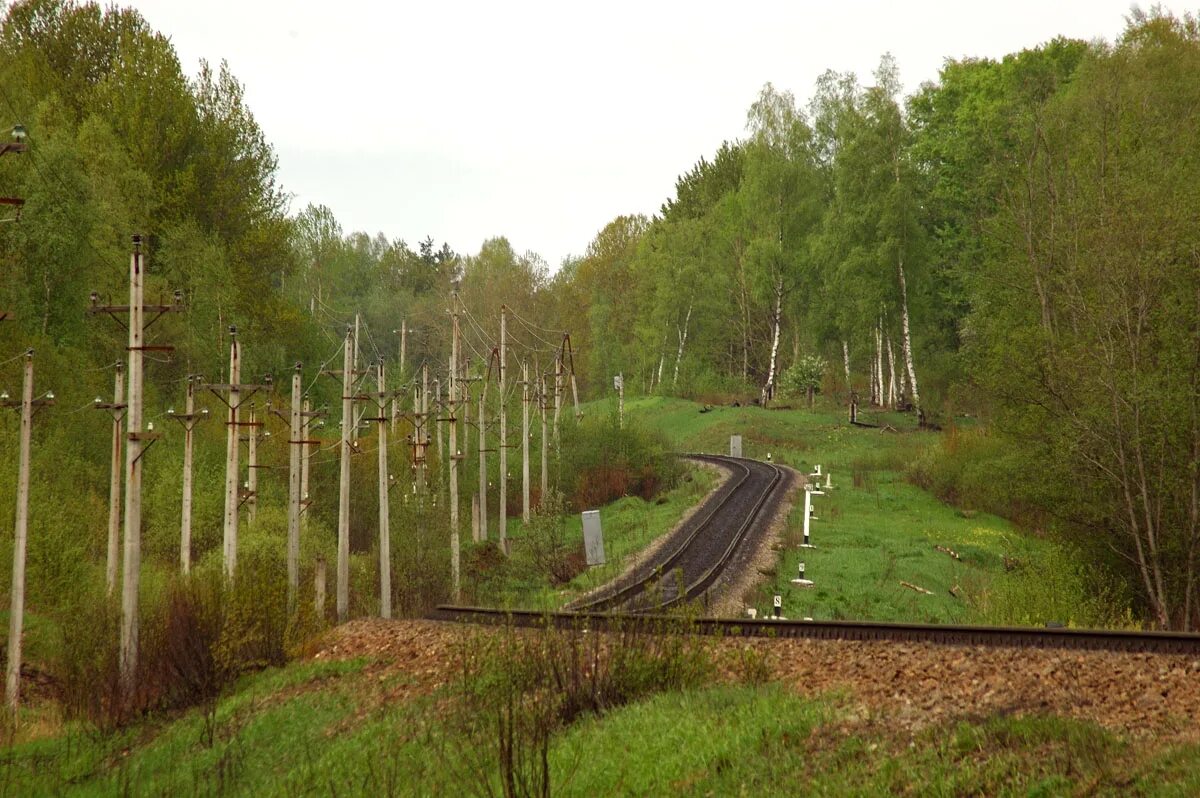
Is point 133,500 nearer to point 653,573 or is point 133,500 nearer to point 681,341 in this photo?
point 653,573

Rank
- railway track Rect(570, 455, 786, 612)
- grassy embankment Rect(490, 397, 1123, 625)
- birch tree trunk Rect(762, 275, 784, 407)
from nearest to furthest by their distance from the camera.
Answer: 1. grassy embankment Rect(490, 397, 1123, 625)
2. railway track Rect(570, 455, 786, 612)
3. birch tree trunk Rect(762, 275, 784, 407)

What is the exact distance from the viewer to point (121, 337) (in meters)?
45.4

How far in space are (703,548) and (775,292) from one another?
121 feet

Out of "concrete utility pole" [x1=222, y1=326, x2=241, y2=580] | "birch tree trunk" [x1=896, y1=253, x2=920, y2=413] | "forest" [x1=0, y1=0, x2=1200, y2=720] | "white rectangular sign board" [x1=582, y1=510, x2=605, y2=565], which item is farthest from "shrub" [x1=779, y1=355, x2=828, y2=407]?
"concrete utility pole" [x1=222, y1=326, x2=241, y2=580]

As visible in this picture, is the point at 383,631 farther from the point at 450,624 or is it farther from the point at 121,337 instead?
the point at 121,337

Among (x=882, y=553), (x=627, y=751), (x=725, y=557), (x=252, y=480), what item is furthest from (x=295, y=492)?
(x=627, y=751)

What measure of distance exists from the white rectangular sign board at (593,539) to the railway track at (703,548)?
56.7 inches

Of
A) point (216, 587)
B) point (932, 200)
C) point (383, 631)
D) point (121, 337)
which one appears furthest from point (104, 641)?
point (932, 200)

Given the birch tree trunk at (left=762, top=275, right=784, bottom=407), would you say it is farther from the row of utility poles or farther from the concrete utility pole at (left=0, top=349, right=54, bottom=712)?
the concrete utility pole at (left=0, top=349, right=54, bottom=712)

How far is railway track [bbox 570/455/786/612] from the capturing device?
26391mm

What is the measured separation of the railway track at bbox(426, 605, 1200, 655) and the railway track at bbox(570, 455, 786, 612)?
3.46 meters

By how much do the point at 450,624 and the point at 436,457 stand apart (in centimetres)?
3169

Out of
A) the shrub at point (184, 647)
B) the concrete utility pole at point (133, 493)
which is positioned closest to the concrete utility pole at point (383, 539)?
the shrub at point (184, 647)

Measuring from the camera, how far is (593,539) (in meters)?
32.3
